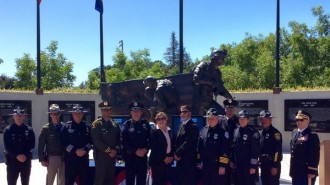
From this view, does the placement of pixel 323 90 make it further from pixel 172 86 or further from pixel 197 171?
pixel 197 171

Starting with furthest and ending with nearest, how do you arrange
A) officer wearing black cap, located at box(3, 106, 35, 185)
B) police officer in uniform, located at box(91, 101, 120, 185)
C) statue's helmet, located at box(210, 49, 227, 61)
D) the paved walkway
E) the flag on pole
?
the flag on pole, statue's helmet, located at box(210, 49, 227, 61), the paved walkway, officer wearing black cap, located at box(3, 106, 35, 185), police officer in uniform, located at box(91, 101, 120, 185)

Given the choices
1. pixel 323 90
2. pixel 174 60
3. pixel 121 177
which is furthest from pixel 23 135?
pixel 174 60

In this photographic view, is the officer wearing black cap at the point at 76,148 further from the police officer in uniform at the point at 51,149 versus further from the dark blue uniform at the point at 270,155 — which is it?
the dark blue uniform at the point at 270,155

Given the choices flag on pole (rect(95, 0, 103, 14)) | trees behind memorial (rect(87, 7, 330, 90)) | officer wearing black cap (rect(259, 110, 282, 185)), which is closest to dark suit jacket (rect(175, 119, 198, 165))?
officer wearing black cap (rect(259, 110, 282, 185))

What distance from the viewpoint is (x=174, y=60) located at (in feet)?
251

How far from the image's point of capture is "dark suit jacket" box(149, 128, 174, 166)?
705 cm

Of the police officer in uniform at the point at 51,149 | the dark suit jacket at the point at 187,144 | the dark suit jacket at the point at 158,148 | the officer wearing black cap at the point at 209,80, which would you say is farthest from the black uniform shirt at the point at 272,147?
the police officer in uniform at the point at 51,149

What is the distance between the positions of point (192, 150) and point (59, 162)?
95.3 inches

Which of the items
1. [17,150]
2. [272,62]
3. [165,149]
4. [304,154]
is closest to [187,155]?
[165,149]

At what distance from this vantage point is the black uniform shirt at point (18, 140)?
7.44 m

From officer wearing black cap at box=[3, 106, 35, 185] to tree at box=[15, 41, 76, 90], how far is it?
23.6 metres

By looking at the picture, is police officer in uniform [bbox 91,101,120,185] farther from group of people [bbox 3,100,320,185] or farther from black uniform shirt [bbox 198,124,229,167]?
black uniform shirt [bbox 198,124,229,167]

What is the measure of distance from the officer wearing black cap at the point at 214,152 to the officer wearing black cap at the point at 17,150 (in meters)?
3.02

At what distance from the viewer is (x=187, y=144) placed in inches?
271
